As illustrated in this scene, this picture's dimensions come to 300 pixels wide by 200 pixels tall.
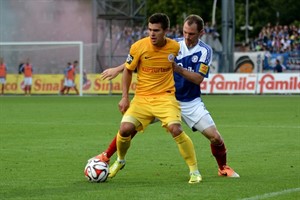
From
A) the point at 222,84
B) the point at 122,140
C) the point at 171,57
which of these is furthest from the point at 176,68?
the point at 222,84

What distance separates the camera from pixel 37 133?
1947cm

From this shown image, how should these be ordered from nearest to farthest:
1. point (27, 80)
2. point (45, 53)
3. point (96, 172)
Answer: point (96, 172), point (27, 80), point (45, 53)

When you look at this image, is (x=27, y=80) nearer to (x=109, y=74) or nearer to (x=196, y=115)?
(x=196, y=115)

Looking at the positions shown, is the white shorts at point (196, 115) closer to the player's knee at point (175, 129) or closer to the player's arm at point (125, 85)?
the player's knee at point (175, 129)

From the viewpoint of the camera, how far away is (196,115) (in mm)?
11656

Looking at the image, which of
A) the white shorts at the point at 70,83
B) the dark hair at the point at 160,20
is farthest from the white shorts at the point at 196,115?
the white shorts at the point at 70,83

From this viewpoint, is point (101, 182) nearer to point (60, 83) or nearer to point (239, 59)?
point (60, 83)

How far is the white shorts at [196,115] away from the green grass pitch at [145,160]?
2.27ft

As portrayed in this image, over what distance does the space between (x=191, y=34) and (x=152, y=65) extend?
720 mm

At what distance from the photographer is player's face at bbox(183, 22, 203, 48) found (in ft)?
37.2

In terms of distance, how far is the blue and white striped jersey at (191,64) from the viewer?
1156 cm

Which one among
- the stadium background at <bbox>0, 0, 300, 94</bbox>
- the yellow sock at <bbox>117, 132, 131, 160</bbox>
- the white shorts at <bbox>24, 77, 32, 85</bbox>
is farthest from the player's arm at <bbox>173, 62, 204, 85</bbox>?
the white shorts at <bbox>24, 77, 32, 85</bbox>

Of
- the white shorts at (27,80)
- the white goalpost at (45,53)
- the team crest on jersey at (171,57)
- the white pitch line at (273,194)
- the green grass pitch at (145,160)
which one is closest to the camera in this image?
the white pitch line at (273,194)

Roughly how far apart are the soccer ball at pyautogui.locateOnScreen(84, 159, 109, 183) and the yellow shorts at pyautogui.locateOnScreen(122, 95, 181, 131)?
64 centimetres
